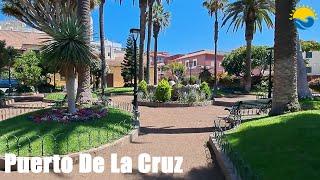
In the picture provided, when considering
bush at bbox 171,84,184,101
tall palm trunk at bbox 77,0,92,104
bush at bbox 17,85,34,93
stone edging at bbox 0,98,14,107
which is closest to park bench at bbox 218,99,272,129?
tall palm trunk at bbox 77,0,92,104

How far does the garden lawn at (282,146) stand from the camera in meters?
6.64

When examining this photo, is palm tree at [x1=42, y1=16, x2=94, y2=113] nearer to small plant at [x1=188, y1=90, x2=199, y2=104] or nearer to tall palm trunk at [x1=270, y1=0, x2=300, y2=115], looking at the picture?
tall palm trunk at [x1=270, y1=0, x2=300, y2=115]

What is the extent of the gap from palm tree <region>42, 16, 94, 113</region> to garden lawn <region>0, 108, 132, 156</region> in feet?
5.12

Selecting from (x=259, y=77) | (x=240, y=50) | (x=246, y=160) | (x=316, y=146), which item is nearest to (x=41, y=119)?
(x=246, y=160)

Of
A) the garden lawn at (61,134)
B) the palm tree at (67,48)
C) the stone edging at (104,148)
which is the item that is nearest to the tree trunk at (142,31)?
the palm tree at (67,48)

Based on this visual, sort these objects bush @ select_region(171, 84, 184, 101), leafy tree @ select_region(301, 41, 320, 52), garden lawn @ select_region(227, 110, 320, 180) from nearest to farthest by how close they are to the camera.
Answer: garden lawn @ select_region(227, 110, 320, 180) → bush @ select_region(171, 84, 184, 101) → leafy tree @ select_region(301, 41, 320, 52)

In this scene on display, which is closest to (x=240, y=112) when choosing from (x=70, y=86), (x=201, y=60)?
(x=70, y=86)

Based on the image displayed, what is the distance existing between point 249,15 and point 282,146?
28887 mm

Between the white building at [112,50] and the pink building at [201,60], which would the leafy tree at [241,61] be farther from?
the pink building at [201,60]

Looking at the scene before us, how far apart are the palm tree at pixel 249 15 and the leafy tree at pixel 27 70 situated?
57.3 feet

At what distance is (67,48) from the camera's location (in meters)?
12.5

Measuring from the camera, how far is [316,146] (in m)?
7.80

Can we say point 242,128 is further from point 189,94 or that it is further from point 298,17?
point 189,94

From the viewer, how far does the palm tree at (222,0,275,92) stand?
1389 inches
